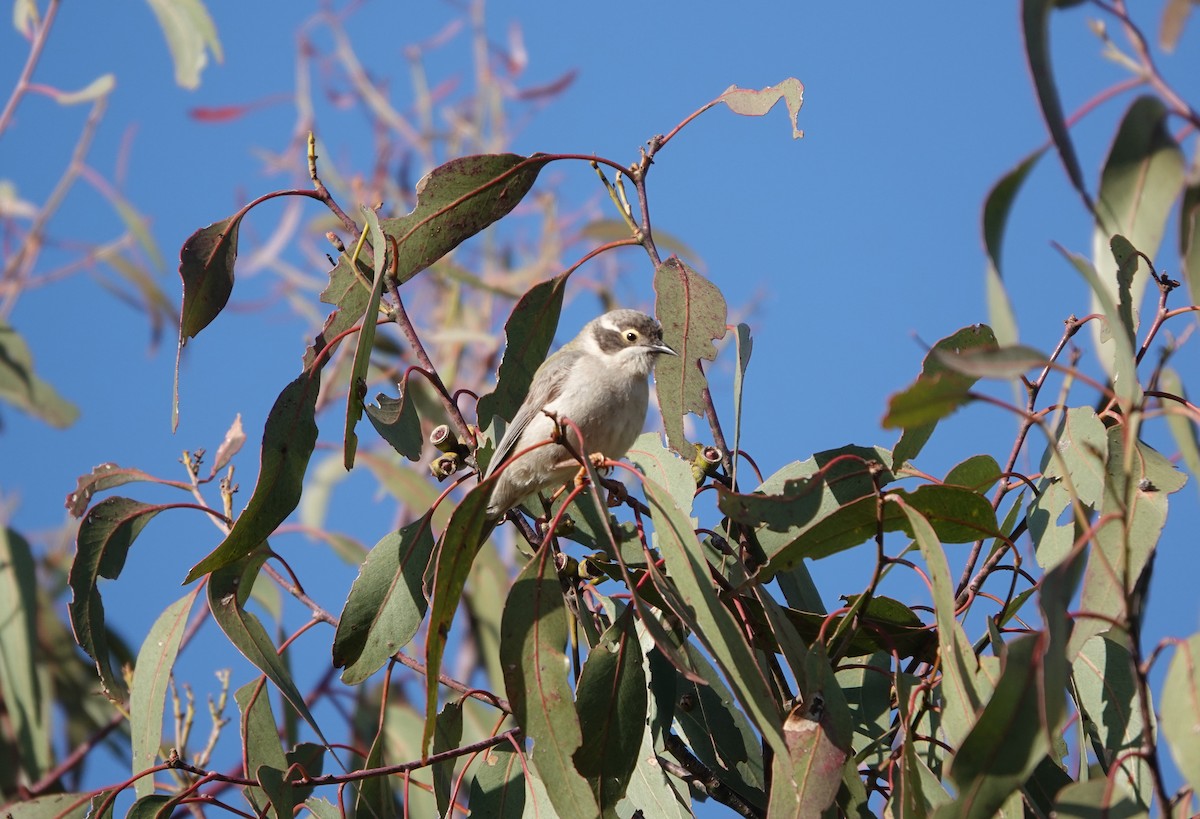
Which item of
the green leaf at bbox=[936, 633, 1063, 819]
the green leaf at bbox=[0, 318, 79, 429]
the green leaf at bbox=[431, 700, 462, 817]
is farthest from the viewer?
the green leaf at bbox=[0, 318, 79, 429]

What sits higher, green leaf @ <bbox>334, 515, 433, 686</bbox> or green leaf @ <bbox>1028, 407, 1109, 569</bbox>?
green leaf @ <bbox>334, 515, 433, 686</bbox>

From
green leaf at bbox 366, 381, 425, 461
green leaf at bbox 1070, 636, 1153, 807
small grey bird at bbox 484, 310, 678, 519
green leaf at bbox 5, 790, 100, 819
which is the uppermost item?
small grey bird at bbox 484, 310, 678, 519

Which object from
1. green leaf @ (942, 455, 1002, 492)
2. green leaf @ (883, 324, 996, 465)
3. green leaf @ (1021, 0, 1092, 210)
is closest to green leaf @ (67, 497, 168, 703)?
green leaf @ (883, 324, 996, 465)

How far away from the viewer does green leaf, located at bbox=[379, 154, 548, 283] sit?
2920 millimetres

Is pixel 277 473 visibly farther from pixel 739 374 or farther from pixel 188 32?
pixel 188 32

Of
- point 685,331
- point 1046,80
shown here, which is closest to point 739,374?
point 685,331

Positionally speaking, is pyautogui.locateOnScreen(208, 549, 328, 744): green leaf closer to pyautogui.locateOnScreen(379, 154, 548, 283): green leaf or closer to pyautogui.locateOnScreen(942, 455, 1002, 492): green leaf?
pyautogui.locateOnScreen(379, 154, 548, 283): green leaf

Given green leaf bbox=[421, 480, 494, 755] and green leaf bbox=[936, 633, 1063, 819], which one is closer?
green leaf bbox=[936, 633, 1063, 819]

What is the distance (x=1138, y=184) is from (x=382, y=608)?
183 cm

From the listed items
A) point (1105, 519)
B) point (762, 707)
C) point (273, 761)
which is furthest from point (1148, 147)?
point (273, 761)

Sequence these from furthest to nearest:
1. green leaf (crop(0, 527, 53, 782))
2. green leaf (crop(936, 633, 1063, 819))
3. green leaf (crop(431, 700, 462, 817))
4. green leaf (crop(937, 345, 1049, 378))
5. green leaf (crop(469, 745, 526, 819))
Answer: green leaf (crop(0, 527, 53, 782)), green leaf (crop(469, 745, 526, 819)), green leaf (crop(431, 700, 462, 817)), green leaf (crop(936, 633, 1063, 819)), green leaf (crop(937, 345, 1049, 378))

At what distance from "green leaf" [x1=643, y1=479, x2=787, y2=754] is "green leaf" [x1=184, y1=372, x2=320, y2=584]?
0.80 metres

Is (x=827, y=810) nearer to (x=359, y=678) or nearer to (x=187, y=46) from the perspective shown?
(x=359, y=678)

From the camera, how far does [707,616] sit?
7.10 ft
